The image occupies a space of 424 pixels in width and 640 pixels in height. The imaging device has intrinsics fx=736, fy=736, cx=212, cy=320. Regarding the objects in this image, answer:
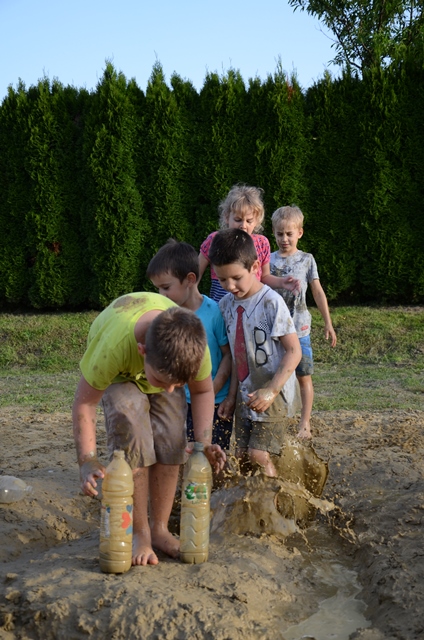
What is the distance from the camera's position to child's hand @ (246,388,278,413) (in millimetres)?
3838

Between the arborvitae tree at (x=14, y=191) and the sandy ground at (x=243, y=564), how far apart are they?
745cm

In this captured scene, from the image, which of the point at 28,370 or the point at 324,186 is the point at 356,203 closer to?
the point at 324,186

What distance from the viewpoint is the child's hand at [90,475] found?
3066mm

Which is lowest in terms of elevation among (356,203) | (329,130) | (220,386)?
(220,386)

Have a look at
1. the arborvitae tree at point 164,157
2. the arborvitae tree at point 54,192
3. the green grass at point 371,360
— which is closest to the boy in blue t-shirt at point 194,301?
the green grass at point 371,360

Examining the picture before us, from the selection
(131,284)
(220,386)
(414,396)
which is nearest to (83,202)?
(131,284)

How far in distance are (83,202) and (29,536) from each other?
29.0 feet

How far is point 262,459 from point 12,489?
145cm

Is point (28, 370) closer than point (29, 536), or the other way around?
point (29, 536)

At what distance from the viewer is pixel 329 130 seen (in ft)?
37.7

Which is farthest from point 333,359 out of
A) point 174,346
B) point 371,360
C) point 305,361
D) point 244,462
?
point 174,346

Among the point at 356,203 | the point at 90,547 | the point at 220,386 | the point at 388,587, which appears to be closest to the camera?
the point at 388,587

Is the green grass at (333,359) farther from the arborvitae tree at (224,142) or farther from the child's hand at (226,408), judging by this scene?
the child's hand at (226,408)

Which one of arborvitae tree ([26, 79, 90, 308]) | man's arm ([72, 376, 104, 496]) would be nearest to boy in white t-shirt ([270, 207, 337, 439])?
man's arm ([72, 376, 104, 496])
